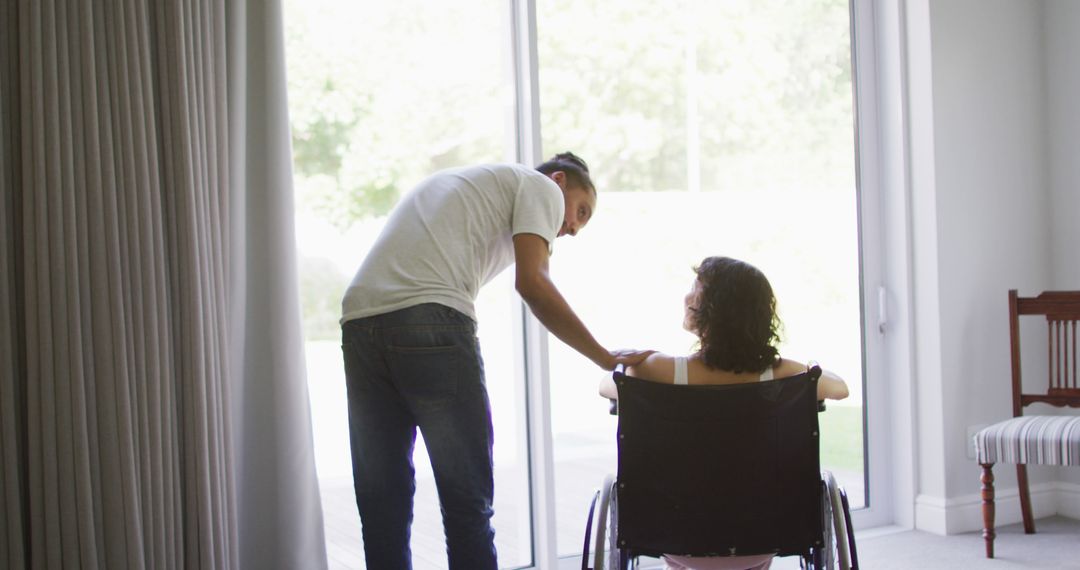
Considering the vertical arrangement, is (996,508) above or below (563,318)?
below

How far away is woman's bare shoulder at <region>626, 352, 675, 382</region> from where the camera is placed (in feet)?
7.09

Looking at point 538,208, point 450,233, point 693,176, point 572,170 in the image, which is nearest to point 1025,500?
point 693,176

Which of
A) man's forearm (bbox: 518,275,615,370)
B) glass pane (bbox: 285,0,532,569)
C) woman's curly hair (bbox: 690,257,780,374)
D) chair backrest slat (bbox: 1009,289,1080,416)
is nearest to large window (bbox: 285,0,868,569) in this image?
glass pane (bbox: 285,0,532,569)

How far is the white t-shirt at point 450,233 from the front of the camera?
7.16ft

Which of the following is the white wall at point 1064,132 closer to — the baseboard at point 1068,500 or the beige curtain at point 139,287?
the baseboard at point 1068,500

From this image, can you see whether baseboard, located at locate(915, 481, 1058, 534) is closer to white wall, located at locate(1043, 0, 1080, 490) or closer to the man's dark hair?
white wall, located at locate(1043, 0, 1080, 490)

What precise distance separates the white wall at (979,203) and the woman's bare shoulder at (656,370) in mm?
1950

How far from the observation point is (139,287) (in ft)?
7.62

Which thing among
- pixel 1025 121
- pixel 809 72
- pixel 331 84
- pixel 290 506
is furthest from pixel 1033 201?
pixel 290 506

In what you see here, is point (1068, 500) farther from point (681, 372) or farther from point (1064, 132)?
point (681, 372)

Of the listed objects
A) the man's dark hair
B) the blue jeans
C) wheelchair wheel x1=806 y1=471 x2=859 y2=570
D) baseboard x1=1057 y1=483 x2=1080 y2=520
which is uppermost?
the man's dark hair

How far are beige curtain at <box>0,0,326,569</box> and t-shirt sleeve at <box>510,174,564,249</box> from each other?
728 mm

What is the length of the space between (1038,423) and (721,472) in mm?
1887

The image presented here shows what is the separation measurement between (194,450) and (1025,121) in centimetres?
334
